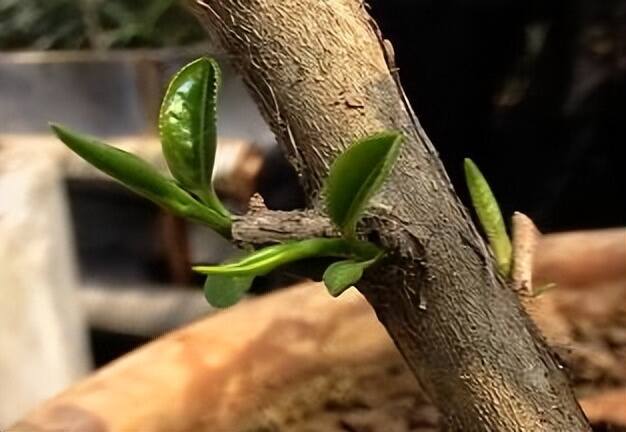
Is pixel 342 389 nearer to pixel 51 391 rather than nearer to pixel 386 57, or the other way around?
pixel 386 57

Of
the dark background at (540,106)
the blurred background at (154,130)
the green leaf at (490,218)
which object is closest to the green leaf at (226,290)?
the green leaf at (490,218)

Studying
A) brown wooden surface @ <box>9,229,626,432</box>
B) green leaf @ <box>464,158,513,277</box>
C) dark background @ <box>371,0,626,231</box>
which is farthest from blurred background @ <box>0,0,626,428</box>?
green leaf @ <box>464,158,513,277</box>

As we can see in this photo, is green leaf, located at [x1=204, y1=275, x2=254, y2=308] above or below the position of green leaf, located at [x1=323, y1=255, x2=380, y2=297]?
below

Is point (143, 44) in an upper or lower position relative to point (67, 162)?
upper

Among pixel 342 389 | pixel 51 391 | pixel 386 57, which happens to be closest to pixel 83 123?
pixel 51 391

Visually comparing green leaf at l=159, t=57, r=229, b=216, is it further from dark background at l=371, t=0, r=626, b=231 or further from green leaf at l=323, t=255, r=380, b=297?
dark background at l=371, t=0, r=626, b=231

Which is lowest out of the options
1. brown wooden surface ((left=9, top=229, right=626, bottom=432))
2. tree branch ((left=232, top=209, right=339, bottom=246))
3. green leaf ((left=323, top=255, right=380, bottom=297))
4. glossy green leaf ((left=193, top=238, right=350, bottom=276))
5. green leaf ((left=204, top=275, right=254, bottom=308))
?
brown wooden surface ((left=9, top=229, right=626, bottom=432))

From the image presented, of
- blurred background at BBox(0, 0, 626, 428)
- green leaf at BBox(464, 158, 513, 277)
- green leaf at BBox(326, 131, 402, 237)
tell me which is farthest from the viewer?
blurred background at BBox(0, 0, 626, 428)

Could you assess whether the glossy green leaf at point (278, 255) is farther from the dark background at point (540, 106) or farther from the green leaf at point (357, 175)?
→ the dark background at point (540, 106)
